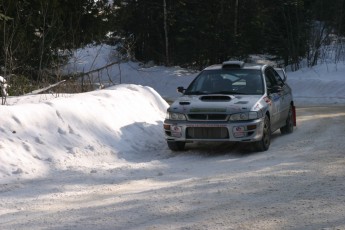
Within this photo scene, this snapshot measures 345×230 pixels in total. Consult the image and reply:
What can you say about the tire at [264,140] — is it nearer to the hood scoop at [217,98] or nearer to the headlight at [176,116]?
the hood scoop at [217,98]

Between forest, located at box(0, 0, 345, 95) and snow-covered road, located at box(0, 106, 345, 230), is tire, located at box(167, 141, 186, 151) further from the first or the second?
forest, located at box(0, 0, 345, 95)

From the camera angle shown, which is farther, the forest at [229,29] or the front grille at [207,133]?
the forest at [229,29]

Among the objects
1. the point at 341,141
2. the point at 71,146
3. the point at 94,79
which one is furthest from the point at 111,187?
the point at 94,79

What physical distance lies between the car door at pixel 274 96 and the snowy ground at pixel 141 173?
44 centimetres

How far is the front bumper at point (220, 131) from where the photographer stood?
32.7ft

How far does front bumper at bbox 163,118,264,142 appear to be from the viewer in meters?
9.95

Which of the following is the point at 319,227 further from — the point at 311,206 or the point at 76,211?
the point at 76,211

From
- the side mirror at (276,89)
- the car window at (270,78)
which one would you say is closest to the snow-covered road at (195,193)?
the side mirror at (276,89)

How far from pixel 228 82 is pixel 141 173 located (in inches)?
132

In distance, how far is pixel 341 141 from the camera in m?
11.0

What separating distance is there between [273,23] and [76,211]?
26011mm

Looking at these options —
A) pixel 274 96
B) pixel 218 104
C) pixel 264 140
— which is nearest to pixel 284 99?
pixel 274 96

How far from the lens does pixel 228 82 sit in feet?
37.2

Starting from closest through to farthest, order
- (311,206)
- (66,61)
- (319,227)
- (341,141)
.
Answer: (319,227) < (311,206) < (341,141) < (66,61)
